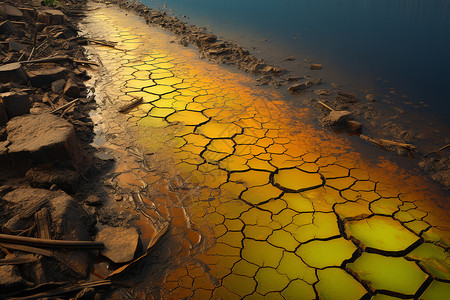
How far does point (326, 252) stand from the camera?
101 inches

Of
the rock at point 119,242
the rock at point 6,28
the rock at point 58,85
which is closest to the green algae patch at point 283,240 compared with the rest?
the rock at point 119,242

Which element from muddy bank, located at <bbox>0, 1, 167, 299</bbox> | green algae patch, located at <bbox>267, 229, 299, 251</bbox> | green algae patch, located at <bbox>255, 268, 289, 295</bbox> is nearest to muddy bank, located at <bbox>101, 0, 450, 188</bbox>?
green algae patch, located at <bbox>267, 229, 299, 251</bbox>

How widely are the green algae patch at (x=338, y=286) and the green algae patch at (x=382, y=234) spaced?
0.39 metres

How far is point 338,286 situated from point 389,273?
0.43 metres

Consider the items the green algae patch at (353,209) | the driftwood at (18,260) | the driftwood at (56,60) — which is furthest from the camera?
the driftwood at (56,60)

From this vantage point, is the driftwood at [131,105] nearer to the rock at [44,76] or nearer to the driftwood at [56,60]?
the rock at [44,76]

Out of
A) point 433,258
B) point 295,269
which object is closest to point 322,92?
point 433,258

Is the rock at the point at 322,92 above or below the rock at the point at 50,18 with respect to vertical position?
below

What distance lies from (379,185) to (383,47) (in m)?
6.10

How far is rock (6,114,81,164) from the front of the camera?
2.97m

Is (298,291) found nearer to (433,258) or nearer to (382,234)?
(382,234)

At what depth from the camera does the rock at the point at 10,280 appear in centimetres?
193

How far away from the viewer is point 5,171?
9.96 feet

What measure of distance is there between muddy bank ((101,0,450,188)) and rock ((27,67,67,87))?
3.24m
